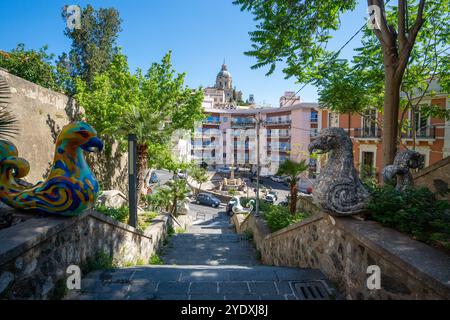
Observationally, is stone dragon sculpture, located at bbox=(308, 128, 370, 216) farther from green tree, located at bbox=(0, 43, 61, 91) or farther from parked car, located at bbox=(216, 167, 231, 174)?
parked car, located at bbox=(216, 167, 231, 174)

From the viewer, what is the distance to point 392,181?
14.2 ft

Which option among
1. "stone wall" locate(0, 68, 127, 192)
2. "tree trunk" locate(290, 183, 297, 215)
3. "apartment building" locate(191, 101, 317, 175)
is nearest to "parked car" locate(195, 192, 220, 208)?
"apartment building" locate(191, 101, 317, 175)

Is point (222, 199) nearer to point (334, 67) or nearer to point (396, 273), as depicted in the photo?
point (334, 67)

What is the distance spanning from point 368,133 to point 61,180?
876 inches

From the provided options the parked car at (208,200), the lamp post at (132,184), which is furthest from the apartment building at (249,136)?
the lamp post at (132,184)

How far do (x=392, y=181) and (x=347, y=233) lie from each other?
1.97m

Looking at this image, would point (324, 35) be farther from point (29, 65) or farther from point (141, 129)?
point (29, 65)

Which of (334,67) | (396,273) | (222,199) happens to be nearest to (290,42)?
(334,67)

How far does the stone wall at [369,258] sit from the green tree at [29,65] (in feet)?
53.9

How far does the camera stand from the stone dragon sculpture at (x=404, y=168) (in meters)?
4.07

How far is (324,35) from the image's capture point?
A: 7.33m

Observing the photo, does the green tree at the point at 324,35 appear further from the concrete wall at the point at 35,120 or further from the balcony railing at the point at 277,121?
the balcony railing at the point at 277,121

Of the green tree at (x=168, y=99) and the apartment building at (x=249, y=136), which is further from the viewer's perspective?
the apartment building at (x=249, y=136)

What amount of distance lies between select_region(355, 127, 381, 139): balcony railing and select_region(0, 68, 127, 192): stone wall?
2023cm
